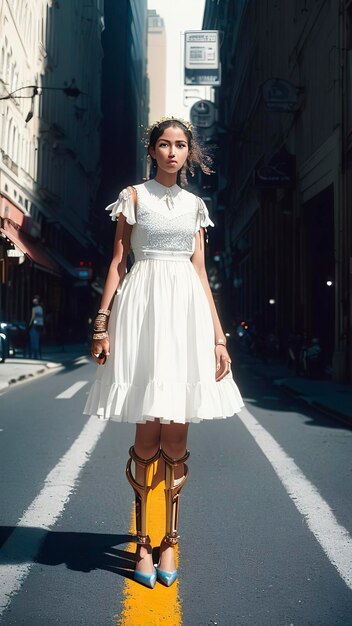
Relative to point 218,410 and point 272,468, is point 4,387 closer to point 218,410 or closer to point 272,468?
point 272,468

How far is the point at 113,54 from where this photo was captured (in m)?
103

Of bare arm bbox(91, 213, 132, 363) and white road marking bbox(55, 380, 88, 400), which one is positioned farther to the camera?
white road marking bbox(55, 380, 88, 400)

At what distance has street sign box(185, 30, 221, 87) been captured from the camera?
72.0 m

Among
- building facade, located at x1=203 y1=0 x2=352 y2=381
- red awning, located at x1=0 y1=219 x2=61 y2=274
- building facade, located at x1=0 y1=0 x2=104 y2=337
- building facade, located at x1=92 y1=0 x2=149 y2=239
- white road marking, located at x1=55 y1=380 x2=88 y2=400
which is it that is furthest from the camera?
building facade, located at x1=92 y1=0 x2=149 y2=239

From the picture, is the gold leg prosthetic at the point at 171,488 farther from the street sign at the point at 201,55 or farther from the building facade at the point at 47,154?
the street sign at the point at 201,55

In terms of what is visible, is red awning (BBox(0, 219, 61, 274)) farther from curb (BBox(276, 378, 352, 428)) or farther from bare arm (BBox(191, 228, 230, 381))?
bare arm (BBox(191, 228, 230, 381))

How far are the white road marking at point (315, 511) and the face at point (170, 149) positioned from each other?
217 centimetres

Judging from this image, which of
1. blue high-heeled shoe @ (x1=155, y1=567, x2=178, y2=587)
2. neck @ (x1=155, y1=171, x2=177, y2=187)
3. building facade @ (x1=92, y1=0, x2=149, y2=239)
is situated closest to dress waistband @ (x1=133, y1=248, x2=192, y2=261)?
neck @ (x1=155, y1=171, x2=177, y2=187)

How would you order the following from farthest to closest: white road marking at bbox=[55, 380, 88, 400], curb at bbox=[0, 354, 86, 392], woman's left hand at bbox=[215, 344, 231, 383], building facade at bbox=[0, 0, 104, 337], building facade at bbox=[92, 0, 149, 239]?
building facade at bbox=[92, 0, 149, 239], building facade at bbox=[0, 0, 104, 337], curb at bbox=[0, 354, 86, 392], white road marking at bbox=[55, 380, 88, 400], woman's left hand at bbox=[215, 344, 231, 383]

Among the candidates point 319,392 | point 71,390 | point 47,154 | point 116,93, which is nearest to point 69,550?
point 71,390

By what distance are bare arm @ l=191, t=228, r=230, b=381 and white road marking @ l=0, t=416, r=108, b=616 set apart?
1.35 meters

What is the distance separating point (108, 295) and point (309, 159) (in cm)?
2224

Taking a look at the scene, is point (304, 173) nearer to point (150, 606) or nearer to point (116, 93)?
point (150, 606)

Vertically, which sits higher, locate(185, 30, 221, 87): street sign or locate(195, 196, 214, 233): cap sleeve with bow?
locate(185, 30, 221, 87): street sign
